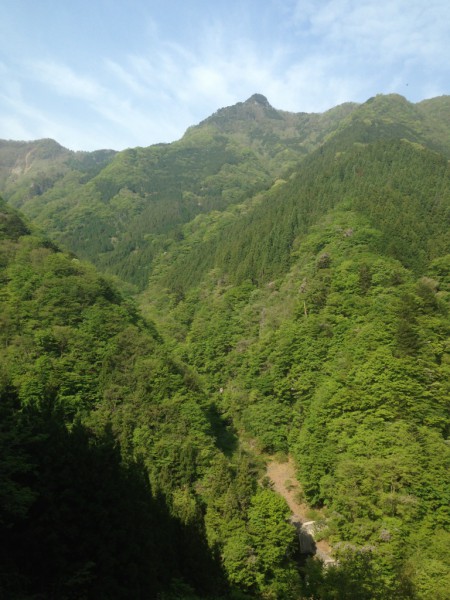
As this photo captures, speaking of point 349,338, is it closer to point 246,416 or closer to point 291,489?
point 246,416

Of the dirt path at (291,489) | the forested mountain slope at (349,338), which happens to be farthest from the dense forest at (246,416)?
the dirt path at (291,489)

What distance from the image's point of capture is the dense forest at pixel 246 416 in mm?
23547

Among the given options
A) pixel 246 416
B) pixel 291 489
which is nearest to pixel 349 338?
pixel 246 416

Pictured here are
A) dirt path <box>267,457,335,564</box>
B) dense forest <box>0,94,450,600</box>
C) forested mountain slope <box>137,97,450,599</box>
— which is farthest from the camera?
dirt path <box>267,457,335,564</box>

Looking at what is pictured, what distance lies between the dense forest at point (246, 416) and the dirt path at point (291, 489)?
1.13 meters

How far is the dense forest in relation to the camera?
2355cm

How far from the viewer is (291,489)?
52938 mm

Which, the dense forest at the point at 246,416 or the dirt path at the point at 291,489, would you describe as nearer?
the dense forest at the point at 246,416

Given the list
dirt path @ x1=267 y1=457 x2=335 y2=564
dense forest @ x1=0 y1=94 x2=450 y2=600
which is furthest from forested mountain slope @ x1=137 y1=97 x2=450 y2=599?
dirt path @ x1=267 y1=457 x2=335 y2=564

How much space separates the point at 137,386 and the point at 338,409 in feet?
82.8

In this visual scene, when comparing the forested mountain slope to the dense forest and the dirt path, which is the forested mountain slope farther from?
the dirt path

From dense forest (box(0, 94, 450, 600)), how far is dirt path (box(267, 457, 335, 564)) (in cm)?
113

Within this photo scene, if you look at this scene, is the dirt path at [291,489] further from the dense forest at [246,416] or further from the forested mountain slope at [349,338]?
the forested mountain slope at [349,338]

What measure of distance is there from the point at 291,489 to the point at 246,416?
15.6m
